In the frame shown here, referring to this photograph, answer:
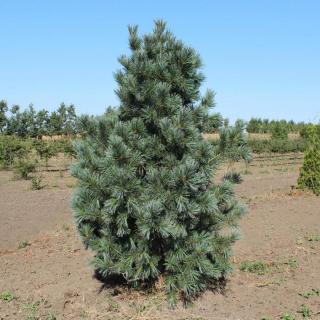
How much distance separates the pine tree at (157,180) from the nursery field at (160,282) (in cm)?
29

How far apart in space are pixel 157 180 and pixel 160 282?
45.3 inches

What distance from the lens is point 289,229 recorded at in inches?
321

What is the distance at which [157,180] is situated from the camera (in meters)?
4.36

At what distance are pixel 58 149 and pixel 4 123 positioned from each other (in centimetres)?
2233

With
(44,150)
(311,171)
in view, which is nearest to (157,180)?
(311,171)

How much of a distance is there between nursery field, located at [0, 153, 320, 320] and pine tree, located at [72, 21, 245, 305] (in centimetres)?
29

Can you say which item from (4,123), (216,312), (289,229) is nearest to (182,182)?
(216,312)

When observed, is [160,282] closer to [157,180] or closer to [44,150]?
[157,180]

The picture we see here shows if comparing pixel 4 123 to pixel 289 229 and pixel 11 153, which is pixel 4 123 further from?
pixel 289 229

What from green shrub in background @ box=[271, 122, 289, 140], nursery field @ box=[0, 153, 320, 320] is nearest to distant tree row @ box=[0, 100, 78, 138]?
green shrub in background @ box=[271, 122, 289, 140]

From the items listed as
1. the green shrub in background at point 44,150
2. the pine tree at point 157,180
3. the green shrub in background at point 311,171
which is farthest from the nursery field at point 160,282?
the green shrub in background at point 44,150

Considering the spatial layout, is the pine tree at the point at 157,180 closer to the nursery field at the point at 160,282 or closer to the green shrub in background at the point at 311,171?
the nursery field at the point at 160,282

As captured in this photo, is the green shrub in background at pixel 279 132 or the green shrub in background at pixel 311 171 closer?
the green shrub in background at pixel 311 171

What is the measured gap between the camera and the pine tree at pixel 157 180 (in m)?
4.32
